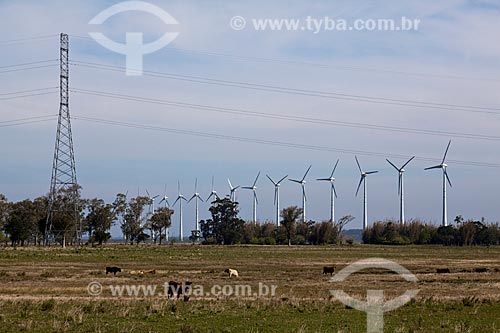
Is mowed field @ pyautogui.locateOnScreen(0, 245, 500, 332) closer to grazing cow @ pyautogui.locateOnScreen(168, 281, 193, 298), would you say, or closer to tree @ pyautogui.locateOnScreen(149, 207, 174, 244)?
grazing cow @ pyautogui.locateOnScreen(168, 281, 193, 298)

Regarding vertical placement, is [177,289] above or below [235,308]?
above

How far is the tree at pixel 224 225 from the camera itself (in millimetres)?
173375

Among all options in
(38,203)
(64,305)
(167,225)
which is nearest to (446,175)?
(167,225)

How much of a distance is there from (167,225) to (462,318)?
14078 centimetres

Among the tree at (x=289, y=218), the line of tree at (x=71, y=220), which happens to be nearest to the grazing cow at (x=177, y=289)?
the line of tree at (x=71, y=220)

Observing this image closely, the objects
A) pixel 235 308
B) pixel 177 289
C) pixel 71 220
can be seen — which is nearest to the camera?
pixel 235 308

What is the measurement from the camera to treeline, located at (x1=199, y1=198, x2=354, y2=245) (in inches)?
6599

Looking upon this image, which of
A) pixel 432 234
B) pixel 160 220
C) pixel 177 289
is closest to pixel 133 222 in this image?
pixel 160 220

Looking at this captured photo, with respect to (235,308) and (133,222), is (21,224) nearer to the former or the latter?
(133,222)

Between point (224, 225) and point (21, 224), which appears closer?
point (21, 224)

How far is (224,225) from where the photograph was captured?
176250 mm

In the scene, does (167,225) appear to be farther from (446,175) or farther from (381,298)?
(381,298)

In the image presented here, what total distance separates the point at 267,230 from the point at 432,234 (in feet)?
123

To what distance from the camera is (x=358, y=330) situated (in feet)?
80.3
